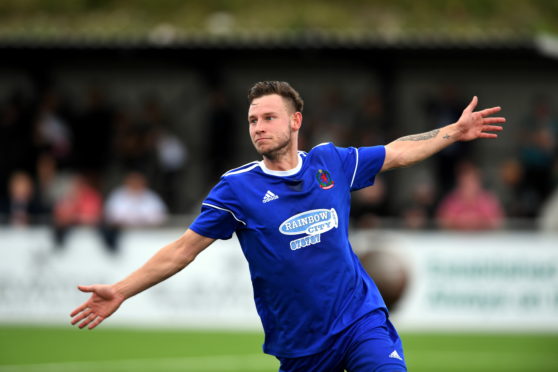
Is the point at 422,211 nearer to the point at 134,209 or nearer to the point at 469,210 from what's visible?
the point at 469,210

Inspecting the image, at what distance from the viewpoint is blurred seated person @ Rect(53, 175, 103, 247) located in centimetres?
1611

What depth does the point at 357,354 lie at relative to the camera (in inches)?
246

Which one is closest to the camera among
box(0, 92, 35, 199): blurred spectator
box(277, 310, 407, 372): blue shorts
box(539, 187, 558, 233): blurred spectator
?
box(277, 310, 407, 372): blue shorts

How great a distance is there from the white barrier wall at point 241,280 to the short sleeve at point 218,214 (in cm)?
906

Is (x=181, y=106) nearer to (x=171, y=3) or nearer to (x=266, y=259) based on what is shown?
(x=171, y=3)

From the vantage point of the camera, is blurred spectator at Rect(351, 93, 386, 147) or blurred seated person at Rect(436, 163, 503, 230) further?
blurred spectator at Rect(351, 93, 386, 147)

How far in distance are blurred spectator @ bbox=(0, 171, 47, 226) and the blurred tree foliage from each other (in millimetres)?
12387

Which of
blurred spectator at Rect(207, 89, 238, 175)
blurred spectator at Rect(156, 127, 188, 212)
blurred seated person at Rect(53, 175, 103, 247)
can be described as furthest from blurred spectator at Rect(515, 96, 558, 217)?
blurred seated person at Rect(53, 175, 103, 247)

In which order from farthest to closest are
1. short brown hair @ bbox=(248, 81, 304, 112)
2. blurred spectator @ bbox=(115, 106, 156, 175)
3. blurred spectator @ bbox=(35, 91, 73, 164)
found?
blurred spectator @ bbox=(115, 106, 156, 175), blurred spectator @ bbox=(35, 91, 73, 164), short brown hair @ bbox=(248, 81, 304, 112)

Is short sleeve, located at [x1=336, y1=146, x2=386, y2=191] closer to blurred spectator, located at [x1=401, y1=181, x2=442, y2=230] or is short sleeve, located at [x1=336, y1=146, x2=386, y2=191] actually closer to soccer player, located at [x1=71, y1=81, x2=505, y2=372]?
soccer player, located at [x1=71, y1=81, x2=505, y2=372]

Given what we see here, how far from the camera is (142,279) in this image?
250 inches

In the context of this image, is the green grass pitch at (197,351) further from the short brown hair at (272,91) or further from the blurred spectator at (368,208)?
the short brown hair at (272,91)

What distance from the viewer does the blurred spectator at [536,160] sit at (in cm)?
1803

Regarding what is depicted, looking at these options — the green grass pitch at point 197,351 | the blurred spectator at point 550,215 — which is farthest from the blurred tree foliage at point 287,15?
the green grass pitch at point 197,351
